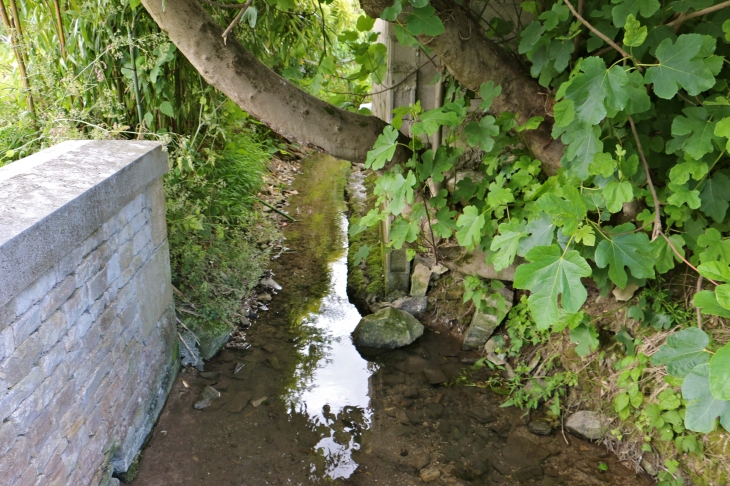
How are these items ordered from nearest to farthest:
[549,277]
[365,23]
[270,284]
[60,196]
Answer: [549,277] → [60,196] → [365,23] → [270,284]

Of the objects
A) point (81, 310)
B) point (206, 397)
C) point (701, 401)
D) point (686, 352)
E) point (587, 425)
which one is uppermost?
point (686, 352)

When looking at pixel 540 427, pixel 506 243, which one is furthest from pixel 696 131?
pixel 540 427

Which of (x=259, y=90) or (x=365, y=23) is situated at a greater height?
(x=365, y=23)

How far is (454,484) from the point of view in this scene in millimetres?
2895

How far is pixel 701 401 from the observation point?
1.68 meters

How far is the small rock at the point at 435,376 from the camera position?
3697 millimetres

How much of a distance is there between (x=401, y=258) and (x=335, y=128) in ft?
4.73

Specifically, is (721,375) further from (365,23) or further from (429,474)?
(365,23)

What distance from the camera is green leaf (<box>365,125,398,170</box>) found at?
2.93 m

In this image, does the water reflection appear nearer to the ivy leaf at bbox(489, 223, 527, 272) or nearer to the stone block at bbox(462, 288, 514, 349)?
the stone block at bbox(462, 288, 514, 349)

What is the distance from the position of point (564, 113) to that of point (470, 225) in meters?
0.79

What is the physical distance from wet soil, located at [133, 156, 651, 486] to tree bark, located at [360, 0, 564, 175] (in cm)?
160

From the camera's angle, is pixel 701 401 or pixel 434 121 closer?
pixel 701 401

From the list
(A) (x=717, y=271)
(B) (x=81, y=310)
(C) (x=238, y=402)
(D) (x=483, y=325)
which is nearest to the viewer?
(A) (x=717, y=271)
